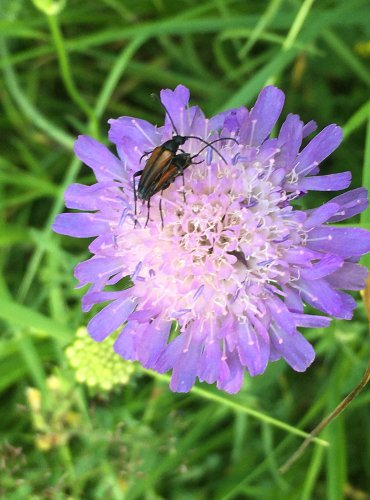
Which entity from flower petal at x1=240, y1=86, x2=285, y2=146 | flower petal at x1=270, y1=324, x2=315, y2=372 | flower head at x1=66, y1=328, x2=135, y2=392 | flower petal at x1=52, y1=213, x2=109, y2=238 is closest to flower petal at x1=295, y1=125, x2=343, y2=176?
flower petal at x1=240, y1=86, x2=285, y2=146

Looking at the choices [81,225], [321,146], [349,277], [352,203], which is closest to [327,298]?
[349,277]

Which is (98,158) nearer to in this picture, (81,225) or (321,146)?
(81,225)

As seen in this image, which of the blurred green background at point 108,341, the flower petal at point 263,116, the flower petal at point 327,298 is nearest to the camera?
the flower petal at point 327,298

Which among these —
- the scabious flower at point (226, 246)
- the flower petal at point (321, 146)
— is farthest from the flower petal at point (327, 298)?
the flower petal at point (321, 146)

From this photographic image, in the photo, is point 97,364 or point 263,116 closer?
point 263,116

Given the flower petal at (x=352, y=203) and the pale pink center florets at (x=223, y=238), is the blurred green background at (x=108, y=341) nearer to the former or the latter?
the flower petal at (x=352, y=203)

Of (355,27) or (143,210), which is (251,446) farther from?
(355,27)
